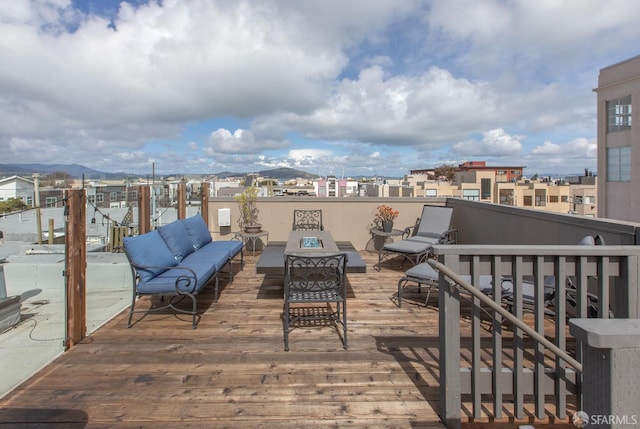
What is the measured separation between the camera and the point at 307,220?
6633 mm

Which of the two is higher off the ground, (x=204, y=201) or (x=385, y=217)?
(x=204, y=201)

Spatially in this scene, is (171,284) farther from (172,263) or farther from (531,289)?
(531,289)

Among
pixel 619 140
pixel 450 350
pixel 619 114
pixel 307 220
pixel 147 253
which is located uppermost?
pixel 619 114

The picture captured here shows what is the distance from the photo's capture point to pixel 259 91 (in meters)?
15.2

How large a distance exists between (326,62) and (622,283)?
1257cm

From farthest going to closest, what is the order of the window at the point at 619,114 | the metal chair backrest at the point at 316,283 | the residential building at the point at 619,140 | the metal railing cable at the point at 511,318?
the window at the point at 619,114
the residential building at the point at 619,140
the metal chair backrest at the point at 316,283
the metal railing cable at the point at 511,318

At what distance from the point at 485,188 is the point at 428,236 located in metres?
41.1

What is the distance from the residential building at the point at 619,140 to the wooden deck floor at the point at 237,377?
74.5 feet

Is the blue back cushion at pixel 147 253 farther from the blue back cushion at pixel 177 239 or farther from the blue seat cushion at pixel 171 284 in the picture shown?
the blue back cushion at pixel 177 239

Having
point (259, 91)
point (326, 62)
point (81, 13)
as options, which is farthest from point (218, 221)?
point (259, 91)

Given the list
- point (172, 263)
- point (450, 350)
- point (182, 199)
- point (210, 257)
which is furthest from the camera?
point (182, 199)

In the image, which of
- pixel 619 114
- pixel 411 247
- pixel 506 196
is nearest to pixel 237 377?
pixel 411 247

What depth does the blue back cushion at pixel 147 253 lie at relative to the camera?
312 cm

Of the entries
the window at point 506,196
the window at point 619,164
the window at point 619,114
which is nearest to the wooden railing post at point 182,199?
the window at point 619,164
